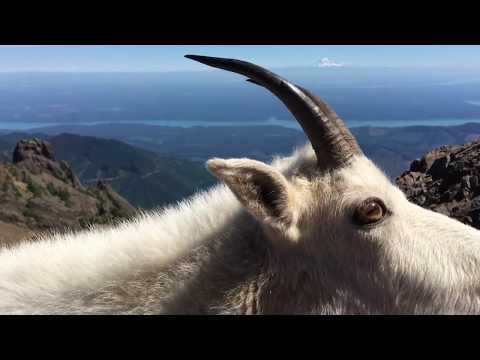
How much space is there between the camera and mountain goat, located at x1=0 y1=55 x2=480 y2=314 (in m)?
4.70

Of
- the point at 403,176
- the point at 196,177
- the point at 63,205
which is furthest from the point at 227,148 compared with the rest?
the point at 403,176

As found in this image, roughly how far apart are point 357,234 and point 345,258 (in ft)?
0.84

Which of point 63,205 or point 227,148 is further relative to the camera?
point 227,148

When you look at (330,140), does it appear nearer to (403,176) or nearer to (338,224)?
(338,224)

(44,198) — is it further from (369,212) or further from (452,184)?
(369,212)

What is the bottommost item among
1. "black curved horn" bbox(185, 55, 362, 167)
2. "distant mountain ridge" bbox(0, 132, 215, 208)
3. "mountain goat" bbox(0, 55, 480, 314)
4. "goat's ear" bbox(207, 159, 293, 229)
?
"distant mountain ridge" bbox(0, 132, 215, 208)

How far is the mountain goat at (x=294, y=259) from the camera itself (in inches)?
185

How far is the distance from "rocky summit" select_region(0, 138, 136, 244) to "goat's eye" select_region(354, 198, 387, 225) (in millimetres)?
15660

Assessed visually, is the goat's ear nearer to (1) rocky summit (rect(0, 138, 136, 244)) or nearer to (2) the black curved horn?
(2) the black curved horn

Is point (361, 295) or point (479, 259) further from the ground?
point (479, 259)

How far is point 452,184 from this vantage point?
14062mm

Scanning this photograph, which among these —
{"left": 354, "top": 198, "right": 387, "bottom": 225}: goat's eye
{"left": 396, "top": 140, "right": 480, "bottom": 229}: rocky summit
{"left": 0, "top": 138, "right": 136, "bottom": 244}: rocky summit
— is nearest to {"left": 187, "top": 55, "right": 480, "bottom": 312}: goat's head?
{"left": 354, "top": 198, "right": 387, "bottom": 225}: goat's eye

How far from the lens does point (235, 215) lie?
5.31 metres

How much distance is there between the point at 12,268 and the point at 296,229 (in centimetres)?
294
